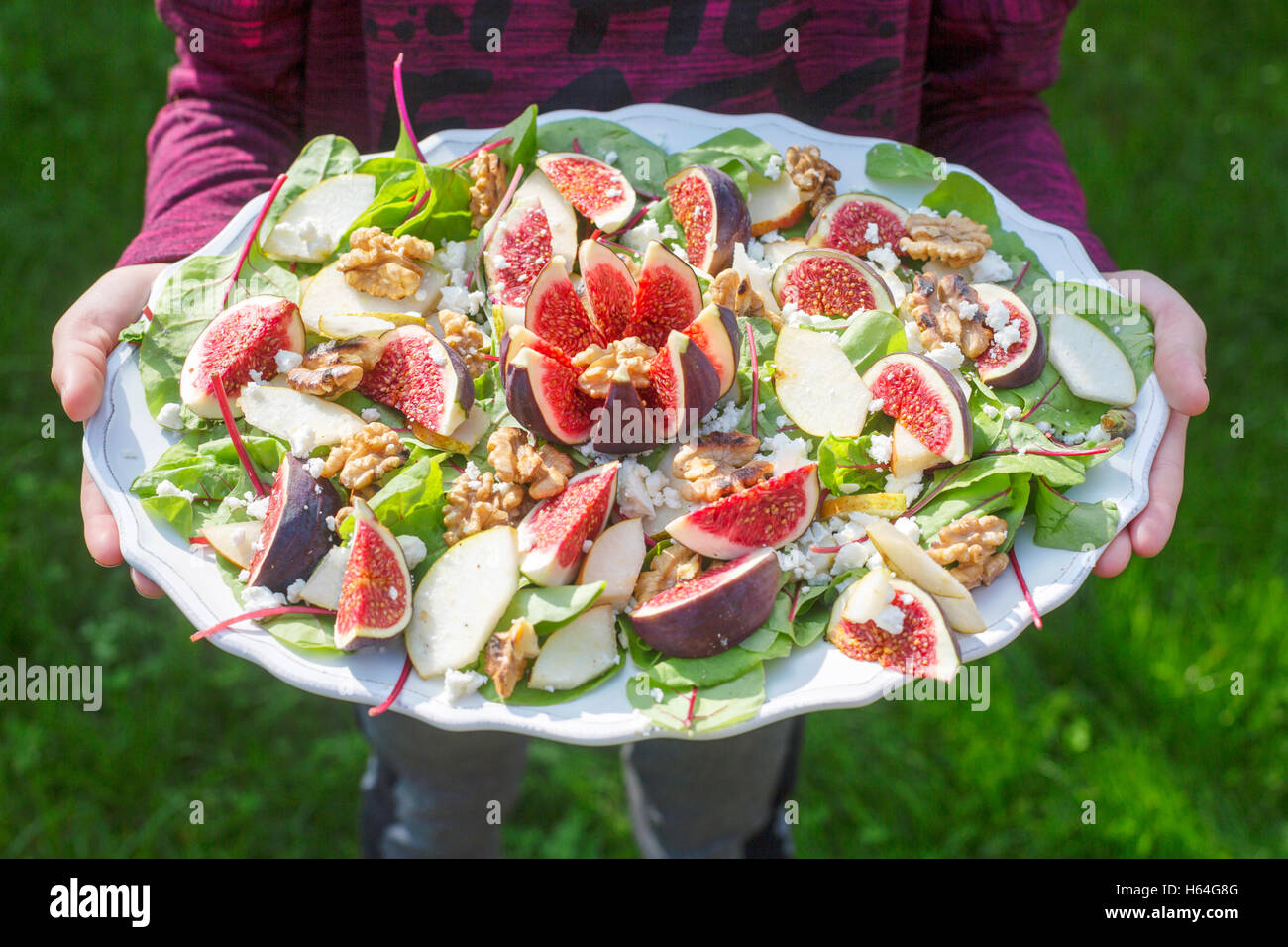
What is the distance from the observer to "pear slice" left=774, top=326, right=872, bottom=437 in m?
2.48

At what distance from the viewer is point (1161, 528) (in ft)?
7.78

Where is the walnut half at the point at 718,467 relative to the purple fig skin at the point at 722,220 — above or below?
below

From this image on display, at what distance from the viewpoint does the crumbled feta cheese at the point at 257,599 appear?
2.13 meters

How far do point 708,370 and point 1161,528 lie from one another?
1.09 m

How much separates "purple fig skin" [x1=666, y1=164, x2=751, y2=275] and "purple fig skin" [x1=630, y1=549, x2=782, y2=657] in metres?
0.92

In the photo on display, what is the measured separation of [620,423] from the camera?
2373 mm

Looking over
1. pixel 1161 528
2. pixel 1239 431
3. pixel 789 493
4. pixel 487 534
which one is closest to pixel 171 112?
pixel 487 534

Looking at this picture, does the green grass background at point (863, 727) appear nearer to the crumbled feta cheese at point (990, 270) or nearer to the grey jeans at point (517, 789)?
the grey jeans at point (517, 789)

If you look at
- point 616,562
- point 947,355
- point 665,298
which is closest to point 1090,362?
point 947,355

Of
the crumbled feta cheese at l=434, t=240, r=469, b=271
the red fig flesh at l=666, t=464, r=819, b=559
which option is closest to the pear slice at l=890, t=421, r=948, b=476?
the red fig flesh at l=666, t=464, r=819, b=559

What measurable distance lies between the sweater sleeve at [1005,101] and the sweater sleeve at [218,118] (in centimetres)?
190

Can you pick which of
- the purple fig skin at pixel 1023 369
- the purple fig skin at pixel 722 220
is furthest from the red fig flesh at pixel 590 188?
the purple fig skin at pixel 1023 369

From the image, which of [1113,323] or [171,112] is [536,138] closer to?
[171,112]
